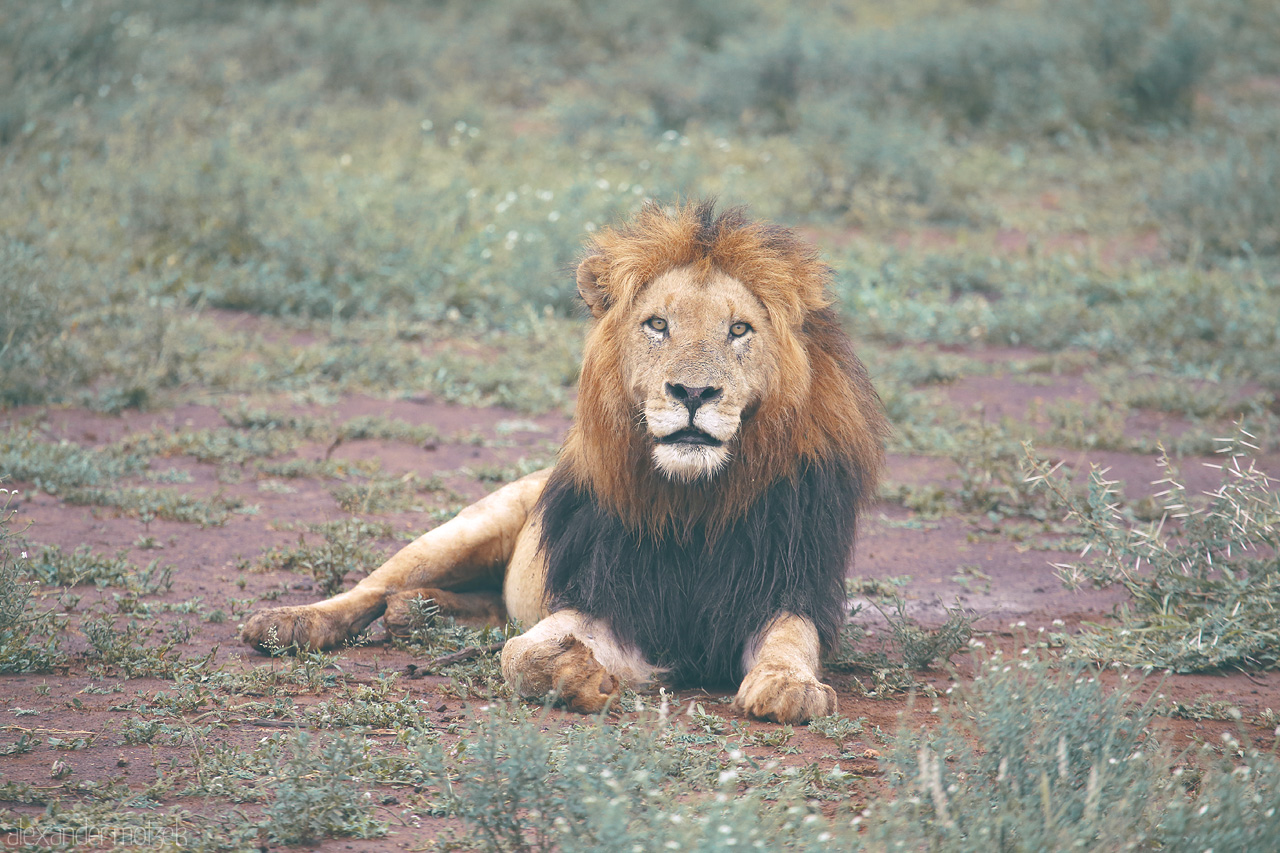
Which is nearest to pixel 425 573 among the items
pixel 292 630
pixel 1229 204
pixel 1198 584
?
pixel 292 630

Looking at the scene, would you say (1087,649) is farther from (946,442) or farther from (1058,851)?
(946,442)

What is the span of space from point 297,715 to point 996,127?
14622 mm

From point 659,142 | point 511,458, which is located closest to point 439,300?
point 511,458

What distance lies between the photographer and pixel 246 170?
37.4 feet

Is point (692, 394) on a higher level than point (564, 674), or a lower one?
higher

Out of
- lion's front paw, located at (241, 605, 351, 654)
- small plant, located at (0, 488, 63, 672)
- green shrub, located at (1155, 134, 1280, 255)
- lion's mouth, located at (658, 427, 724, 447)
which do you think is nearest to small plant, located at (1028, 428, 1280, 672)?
lion's mouth, located at (658, 427, 724, 447)

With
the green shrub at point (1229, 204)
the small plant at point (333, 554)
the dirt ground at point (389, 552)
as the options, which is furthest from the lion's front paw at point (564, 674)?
the green shrub at point (1229, 204)

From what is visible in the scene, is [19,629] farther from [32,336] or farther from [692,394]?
[32,336]

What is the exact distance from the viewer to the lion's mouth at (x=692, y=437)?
381 cm

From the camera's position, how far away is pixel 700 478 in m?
3.99

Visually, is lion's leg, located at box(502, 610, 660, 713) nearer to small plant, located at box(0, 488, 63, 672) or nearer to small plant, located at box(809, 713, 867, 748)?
small plant, located at box(809, 713, 867, 748)

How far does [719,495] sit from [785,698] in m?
0.71

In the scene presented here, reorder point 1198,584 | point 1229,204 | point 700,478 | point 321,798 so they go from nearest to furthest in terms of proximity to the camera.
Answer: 1. point 321,798
2. point 700,478
3. point 1198,584
4. point 1229,204

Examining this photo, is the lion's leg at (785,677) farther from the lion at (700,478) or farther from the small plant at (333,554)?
the small plant at (333,554)
